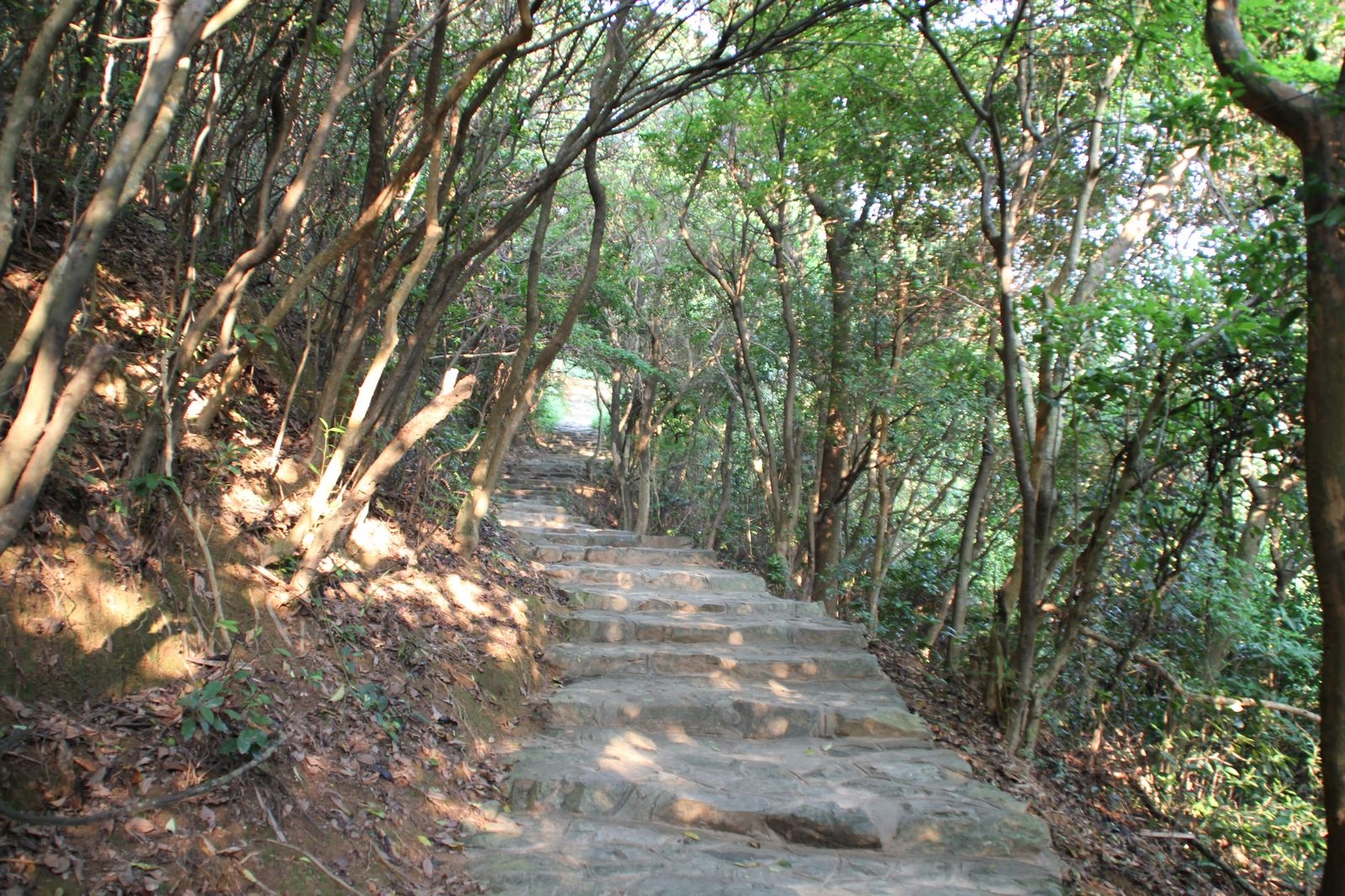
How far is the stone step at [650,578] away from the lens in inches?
295

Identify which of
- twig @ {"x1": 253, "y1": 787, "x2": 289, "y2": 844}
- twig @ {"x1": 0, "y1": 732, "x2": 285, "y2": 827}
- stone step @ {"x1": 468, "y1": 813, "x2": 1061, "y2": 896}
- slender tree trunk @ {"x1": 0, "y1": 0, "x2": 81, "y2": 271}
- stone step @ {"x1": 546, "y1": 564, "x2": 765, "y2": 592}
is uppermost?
slender tree trunk @ {"x1": 0, "y1": 0, "x2": 81, "y2": 271}

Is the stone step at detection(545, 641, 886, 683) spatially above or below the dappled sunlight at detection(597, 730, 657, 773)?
above

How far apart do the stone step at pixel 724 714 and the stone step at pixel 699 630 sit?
903mm

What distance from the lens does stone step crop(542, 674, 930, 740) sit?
4.91m

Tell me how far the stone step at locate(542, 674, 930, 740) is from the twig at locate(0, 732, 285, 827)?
234cm

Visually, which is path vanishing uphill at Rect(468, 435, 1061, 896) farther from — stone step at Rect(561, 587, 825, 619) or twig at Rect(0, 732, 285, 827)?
twig at Rect(0, 732, 285, 827)

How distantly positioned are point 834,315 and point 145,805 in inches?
299

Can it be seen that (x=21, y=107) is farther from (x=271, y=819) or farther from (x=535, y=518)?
(x=535, y=518)

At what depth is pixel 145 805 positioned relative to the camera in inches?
88.7

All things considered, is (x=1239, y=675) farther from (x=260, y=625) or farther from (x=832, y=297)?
(x=260, y=625)

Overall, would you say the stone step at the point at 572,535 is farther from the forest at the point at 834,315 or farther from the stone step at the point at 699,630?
the stone step at the point at 699,630

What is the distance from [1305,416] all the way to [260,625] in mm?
4259

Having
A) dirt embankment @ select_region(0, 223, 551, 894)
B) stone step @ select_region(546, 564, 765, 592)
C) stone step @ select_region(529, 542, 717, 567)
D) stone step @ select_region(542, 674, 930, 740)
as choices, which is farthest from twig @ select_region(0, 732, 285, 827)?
stone step @ select_region(529, 542, 717, 567)

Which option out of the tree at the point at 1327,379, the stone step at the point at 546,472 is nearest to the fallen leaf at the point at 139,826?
the tree at the point at 1327,379
